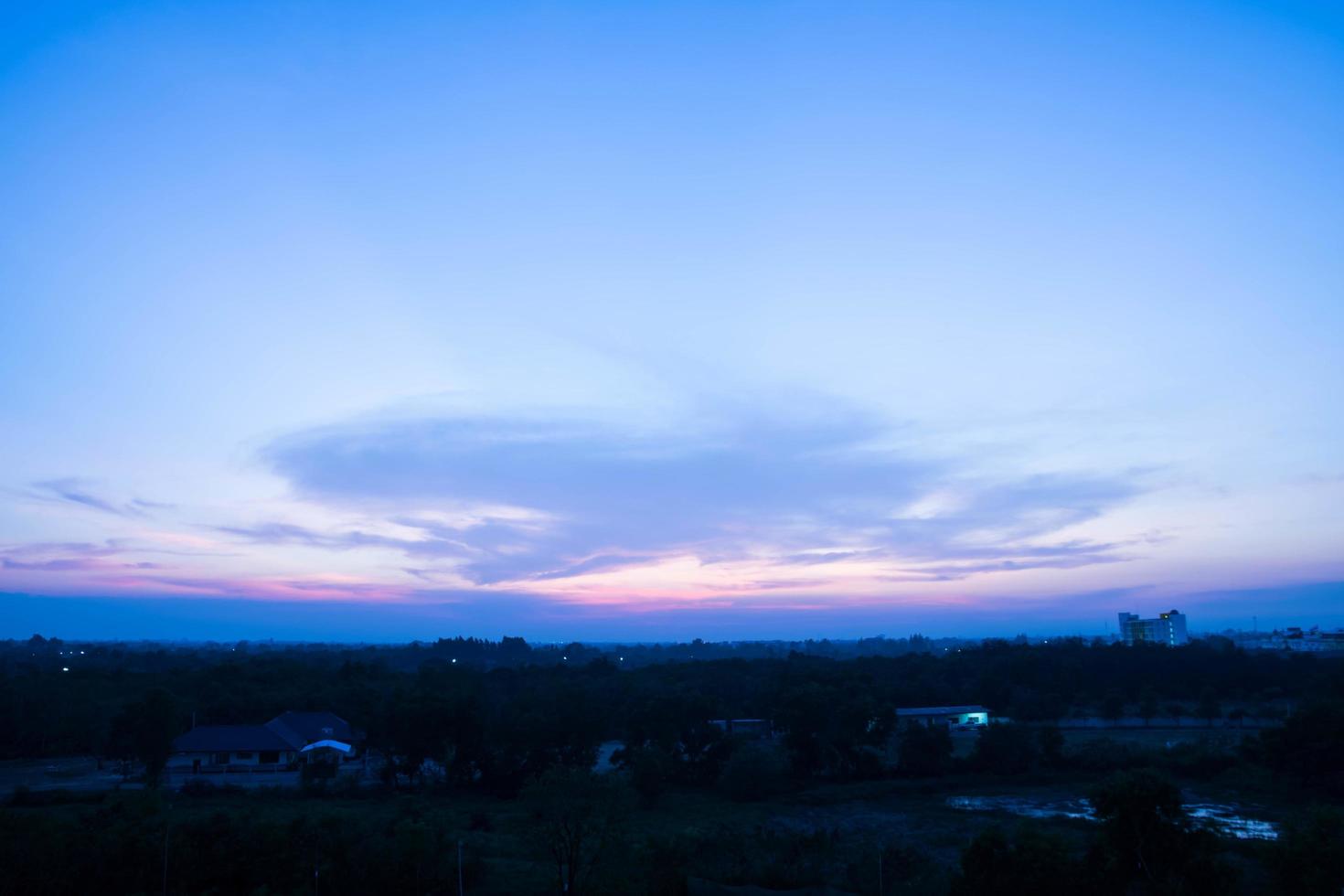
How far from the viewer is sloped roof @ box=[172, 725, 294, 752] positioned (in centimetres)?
3866

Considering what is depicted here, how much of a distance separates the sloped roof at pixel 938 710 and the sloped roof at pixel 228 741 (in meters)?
34.6

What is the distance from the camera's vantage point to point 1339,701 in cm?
3353

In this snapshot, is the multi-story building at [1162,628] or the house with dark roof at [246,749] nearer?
the house with dark roof at [246,749]

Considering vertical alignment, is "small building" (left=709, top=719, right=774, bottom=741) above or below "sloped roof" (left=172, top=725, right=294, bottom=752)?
below

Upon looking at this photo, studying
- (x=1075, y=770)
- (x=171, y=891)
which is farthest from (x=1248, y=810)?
(x=171, y=891)

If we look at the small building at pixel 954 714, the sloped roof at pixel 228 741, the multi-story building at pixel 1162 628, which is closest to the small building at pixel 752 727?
the small building at pixel 954 714

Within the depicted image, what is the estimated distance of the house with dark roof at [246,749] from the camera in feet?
127

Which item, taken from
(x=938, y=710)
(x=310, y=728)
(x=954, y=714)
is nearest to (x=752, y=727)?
(x=938, y=710)

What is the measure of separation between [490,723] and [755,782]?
11.8m

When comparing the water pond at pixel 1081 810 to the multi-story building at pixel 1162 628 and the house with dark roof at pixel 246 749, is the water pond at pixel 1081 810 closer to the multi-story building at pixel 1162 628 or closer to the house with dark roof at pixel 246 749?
the house with dark roof at pixel 246 749

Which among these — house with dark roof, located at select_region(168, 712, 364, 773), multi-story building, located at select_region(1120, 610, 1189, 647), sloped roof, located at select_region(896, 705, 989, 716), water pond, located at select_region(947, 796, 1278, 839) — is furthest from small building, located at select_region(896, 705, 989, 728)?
multi-story building, located at select_region(1120, 610, 1189, 647)

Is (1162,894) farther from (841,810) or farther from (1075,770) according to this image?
(1075,770)

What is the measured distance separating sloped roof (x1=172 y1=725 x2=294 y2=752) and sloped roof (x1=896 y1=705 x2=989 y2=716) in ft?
113

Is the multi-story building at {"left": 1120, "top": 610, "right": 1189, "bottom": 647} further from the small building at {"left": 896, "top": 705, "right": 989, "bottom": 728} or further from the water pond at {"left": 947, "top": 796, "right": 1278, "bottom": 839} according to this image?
the water pond at {"left": 947, "top": 796, "right": 1278, "bottom": 839}
